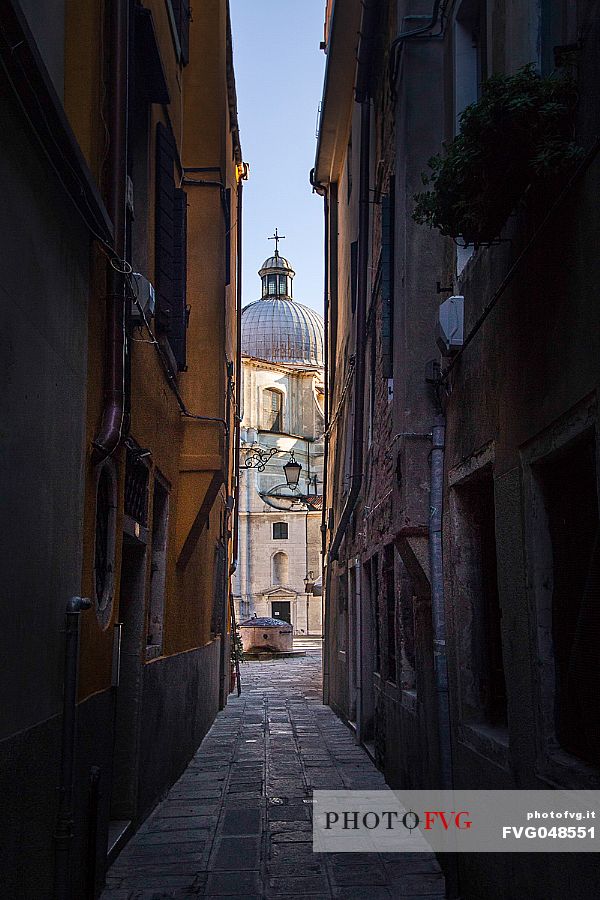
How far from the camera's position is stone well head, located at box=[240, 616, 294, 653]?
3244 centimetres

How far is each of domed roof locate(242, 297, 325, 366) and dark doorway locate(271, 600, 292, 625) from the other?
13.4 metres

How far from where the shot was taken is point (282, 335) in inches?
2219

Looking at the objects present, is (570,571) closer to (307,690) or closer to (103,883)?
(103,883)

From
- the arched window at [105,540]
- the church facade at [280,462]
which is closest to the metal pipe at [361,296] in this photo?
the arched window at [105,540]

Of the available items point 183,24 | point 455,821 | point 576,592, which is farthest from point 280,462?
point 576,592

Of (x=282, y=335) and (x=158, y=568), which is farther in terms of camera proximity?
(x=282, y=335)

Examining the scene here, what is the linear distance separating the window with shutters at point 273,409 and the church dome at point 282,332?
2.70 meters

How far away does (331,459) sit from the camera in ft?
64.8

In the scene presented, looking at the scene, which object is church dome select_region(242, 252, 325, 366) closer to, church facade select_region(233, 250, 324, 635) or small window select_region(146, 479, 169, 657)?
church facade select_region(233, 250, 324, 635)

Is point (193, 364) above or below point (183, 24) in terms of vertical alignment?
below

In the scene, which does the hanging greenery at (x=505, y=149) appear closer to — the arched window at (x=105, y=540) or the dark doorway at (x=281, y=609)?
the arched window at (x=105, y=540)

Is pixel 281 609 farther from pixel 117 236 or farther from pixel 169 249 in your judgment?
pixel 117 236

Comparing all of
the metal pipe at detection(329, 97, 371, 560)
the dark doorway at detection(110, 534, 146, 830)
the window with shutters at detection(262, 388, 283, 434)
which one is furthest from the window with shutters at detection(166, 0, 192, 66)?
the window with shutters at detection(262, 388, 283, 434)

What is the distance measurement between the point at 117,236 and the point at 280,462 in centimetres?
4496
